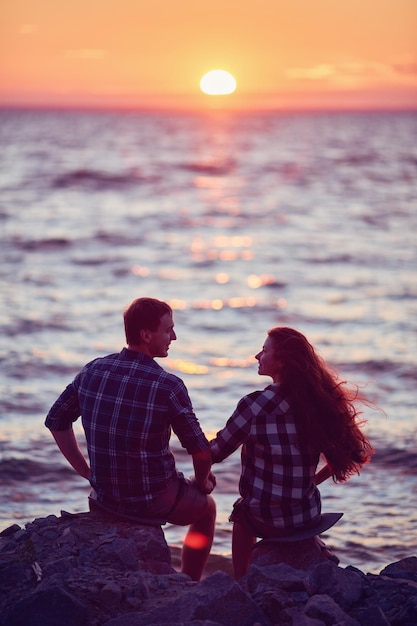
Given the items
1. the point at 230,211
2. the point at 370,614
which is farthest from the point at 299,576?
the point at 230,211

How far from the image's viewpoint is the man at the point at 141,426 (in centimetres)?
447

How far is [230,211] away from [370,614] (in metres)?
29.8

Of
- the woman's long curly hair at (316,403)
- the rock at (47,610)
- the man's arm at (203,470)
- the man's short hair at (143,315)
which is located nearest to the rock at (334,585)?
the woman's long curly hair at (316,403)

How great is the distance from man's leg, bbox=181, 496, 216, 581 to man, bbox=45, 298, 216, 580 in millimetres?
27

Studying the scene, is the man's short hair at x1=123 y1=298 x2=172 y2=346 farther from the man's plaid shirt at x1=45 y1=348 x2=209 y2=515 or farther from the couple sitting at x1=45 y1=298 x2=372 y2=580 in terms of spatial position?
the man's plaid shirt at x1=45 y1=348 x2=209 y2=515

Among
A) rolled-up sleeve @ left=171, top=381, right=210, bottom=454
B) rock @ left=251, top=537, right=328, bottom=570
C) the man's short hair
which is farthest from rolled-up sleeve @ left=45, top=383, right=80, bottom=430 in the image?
rock @ left=251, top=537, right=328, bottom=570

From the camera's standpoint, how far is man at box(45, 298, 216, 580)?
14.7 ft

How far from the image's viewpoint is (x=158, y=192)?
40406 mm

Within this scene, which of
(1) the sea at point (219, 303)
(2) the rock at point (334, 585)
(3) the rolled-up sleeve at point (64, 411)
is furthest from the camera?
(1) the sea at point (219, 303)

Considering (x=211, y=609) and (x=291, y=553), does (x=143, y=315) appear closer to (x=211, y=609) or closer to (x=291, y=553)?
(x=291, y=553)

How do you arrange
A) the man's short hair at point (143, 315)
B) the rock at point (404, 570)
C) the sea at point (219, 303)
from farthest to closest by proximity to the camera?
1. the sea at point (219, 303)
2. the man's short hair at point (143, 315)
3. the rock at point (404, 570)

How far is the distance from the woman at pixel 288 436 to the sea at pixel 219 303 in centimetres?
178

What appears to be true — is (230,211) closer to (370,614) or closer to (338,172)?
(338,172)

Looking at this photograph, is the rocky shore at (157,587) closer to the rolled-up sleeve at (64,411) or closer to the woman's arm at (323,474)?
the woman's arm at (323,474)
